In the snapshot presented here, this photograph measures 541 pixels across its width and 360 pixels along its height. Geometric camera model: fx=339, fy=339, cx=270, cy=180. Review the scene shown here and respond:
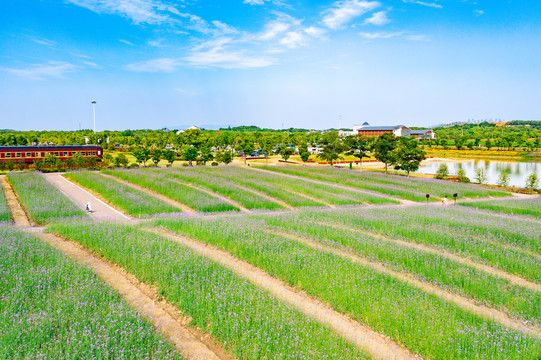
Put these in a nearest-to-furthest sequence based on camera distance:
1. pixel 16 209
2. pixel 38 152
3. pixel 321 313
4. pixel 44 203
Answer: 1. pixel 321 313
2. pixel 44 203
3. pixel 16 209
4. pixel 38 152

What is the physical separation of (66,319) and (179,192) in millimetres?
22878

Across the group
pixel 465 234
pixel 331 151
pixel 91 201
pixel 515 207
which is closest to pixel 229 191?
pixel 91 201

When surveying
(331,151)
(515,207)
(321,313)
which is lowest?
(515,207)

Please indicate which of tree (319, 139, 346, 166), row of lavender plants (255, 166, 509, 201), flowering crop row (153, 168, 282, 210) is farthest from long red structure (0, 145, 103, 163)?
tree (319, 139, 346, 166)

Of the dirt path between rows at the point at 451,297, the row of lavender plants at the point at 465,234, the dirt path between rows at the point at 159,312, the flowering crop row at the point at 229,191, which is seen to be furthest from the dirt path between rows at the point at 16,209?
the dirt path between rows at the point at 451,297

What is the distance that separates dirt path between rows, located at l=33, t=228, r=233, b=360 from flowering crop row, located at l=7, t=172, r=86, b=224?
10.6 m

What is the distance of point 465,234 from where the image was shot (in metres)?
17.3

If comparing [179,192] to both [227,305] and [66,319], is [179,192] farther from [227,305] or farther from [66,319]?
[66,319]

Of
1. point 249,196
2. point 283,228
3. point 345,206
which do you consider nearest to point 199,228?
point 283,228

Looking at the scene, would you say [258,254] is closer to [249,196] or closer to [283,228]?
[283,228]

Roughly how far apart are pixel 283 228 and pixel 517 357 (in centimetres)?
1181

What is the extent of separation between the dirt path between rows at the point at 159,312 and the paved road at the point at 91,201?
33.3ft

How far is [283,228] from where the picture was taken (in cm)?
1800

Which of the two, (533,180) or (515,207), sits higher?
(533,180)
